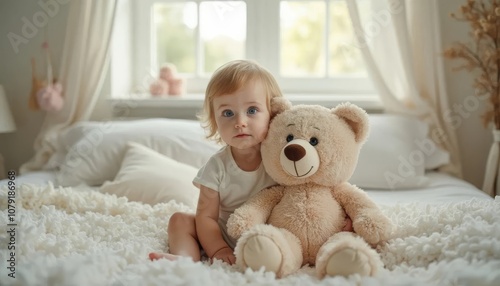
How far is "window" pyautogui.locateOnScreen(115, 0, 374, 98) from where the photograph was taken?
273 cm

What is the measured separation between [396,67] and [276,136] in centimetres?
138

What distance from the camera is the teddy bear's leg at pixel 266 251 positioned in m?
1.05

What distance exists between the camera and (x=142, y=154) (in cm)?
202

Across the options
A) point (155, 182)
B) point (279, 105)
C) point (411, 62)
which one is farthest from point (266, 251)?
point (411, 62)

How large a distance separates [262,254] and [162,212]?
0.57m

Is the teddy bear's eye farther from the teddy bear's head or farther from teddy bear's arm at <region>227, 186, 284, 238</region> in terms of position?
teddy bear's arm at <region>227, 186, 284, 238</region>

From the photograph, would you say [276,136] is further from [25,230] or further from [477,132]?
[477,132]

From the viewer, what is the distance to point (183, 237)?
1.27 m

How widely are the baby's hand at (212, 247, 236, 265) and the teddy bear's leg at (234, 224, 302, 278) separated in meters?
0.10

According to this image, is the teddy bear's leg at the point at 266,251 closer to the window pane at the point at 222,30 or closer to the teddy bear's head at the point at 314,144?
the teddy bear's head at the point at 314,144

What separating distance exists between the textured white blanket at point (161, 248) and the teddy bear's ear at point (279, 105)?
404 mm

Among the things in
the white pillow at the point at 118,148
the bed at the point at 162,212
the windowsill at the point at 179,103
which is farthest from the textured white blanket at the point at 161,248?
the windowsill at the point at 179,103

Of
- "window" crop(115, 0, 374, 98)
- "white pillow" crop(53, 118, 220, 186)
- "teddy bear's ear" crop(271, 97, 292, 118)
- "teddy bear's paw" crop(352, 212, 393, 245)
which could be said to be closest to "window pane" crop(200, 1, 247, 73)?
"window" crop(115, 0, 374, 98)

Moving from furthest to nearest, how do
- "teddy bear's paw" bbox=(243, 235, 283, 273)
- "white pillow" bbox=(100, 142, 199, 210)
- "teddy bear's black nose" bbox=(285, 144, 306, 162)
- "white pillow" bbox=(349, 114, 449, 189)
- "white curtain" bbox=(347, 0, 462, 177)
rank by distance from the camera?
"white curtain" bbox=(347, 0, 462, 177) < "white pillow" bbox=(349, 114, 449, 189) < "white pillow" bbox=(100, 142, 199, 210) < "teddy bear's black nose" bbox=(285, 144, 306, 162) < "teddy bear's paw" bbox=(243, 235, 283, 273)
